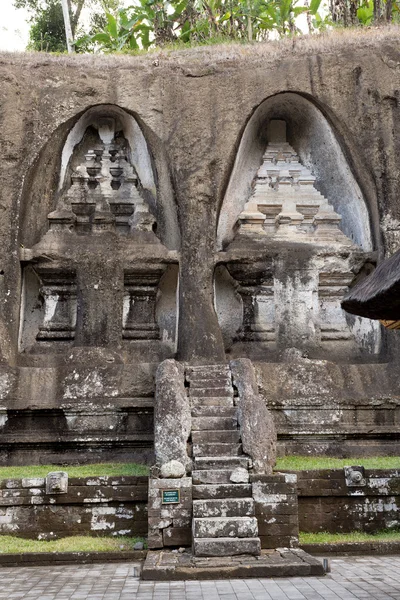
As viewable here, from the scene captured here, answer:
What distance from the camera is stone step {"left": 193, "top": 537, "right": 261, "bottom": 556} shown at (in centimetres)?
665

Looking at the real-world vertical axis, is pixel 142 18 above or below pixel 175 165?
above

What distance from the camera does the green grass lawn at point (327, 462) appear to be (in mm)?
8525

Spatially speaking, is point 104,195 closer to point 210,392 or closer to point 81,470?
point 210,392

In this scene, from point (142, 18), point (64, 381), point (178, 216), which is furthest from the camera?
point (142, 18)

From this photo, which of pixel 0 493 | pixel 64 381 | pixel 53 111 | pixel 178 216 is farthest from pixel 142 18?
pixel 0 493

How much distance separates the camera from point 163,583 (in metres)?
6.19

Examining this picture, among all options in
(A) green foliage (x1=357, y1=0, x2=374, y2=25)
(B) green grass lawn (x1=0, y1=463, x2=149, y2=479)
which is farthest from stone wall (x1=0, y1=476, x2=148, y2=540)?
(A) green foliage (x1=357, y1=0, x2=374, y2=25)

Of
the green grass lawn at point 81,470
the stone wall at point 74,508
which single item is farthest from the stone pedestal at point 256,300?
the stone wall at point 74,508

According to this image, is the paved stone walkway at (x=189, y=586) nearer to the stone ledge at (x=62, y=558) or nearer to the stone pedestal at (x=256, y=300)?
the stone ledge at (x=62, y=558)

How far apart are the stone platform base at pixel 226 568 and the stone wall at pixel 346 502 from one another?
4.62 ft

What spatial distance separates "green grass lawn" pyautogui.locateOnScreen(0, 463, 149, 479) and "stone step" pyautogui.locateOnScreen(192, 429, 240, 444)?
2.47 feet

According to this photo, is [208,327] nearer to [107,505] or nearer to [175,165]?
[175,165]

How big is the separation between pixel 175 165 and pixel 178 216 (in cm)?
83

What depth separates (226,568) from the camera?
250 inches
